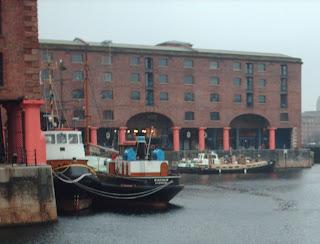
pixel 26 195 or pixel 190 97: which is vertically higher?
pixel 190 97

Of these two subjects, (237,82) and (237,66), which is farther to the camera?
(237,82)

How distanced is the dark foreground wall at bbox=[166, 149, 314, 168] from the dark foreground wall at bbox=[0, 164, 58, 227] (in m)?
51.9

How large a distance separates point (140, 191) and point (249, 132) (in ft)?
200

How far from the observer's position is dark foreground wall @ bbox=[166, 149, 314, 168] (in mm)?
80081

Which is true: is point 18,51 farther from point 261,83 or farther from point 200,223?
point 261,83

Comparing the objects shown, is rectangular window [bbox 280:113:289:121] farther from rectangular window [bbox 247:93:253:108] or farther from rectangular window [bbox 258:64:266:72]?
rectangular window [bbox 258:64:266:72]

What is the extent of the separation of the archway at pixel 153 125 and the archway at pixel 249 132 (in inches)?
468

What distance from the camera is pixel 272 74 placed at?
87562mm

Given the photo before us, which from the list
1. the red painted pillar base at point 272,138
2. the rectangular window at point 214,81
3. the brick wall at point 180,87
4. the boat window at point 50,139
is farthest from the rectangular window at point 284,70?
the boat window at point 50,139

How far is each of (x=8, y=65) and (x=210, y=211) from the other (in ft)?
52.4

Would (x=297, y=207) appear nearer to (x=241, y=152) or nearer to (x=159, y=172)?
(x=159, y=172)

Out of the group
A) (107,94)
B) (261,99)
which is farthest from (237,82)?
(107,94)

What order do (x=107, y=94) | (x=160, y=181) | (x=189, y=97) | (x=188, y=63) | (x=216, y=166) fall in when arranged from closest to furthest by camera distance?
(x=160, y=181) → (x=216, y=166) → (x=107, y=94) → (x=188, y=63) → (x=189, y=97)

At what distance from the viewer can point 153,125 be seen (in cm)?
8569
